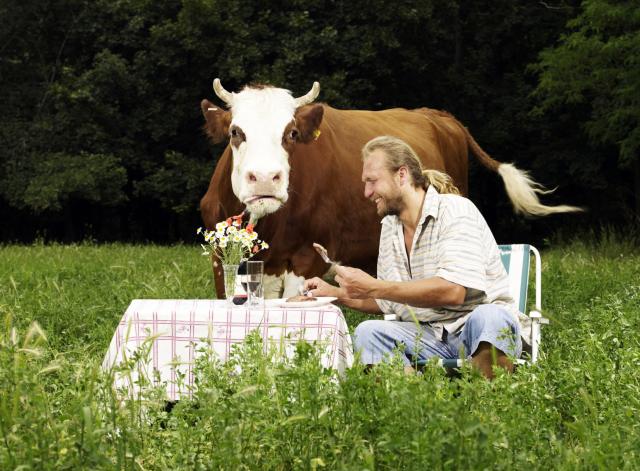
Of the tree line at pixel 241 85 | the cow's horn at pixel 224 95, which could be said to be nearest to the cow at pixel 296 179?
the cow's horn at pixel 224 95

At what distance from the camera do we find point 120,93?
25.3 m

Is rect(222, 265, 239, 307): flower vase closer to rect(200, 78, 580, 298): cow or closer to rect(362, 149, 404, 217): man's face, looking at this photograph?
rect(362, 149, 404, 217): man's face

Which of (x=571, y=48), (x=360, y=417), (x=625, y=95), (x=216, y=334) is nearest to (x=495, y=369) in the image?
(x=360, y=417)

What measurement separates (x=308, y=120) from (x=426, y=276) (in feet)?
7.62

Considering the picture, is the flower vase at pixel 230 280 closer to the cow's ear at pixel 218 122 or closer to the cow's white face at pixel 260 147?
the cow's white face at pixel 260 147

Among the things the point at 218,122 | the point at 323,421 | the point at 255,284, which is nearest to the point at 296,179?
the point at 218,122

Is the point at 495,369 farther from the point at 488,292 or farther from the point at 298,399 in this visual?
the point at 488,292

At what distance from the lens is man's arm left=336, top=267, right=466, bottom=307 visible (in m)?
4.44

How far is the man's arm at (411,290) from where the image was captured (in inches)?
175

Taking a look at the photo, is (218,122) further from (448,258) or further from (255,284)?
(448,258)

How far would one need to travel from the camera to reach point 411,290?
451 centimetres

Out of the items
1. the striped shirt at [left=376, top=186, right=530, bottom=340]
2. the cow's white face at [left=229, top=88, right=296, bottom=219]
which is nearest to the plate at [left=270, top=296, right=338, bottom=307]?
the striped shirt at [left=376, top=186, right=530, bottom=340]

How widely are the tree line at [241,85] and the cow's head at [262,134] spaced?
15.2 m

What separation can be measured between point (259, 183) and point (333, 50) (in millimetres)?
18217
